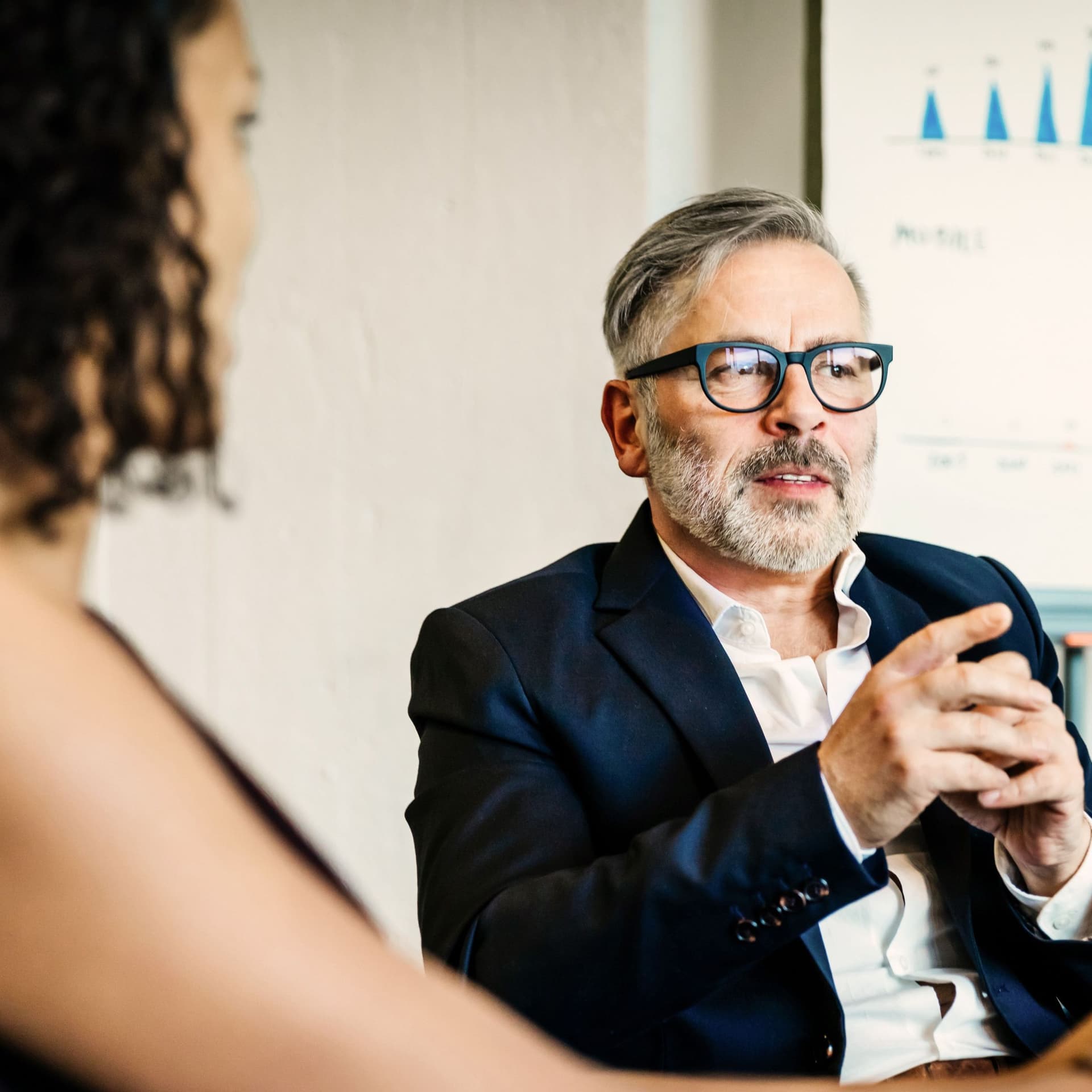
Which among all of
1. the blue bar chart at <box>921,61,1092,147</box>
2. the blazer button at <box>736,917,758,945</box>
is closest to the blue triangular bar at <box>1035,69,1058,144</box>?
the blue bar chart at <box>921,61,1092,147</box>

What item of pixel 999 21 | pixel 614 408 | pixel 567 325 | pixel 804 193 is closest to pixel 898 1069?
pixel 614 408

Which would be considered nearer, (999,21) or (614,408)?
(614,408)

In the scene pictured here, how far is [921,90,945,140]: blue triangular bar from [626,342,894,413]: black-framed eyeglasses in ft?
2.16

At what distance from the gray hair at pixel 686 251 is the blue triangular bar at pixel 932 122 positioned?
1.69ft

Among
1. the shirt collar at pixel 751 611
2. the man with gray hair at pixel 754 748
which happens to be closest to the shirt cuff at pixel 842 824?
the man with gray hair at pixel 754 748

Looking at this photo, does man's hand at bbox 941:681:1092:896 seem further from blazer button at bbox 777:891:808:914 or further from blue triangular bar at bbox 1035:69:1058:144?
blue triangular bar at bbox 1035:69:1058:144

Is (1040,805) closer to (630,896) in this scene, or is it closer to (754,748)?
(754,748)

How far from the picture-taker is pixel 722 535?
1521 millimetres

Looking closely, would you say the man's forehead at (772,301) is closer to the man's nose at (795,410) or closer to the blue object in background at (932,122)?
the man's nose at (795,410)

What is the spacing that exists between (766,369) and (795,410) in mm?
65

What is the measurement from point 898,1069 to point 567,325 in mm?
1191

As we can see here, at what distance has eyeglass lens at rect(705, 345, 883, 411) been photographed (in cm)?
152

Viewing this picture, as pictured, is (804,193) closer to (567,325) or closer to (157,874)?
(567,325)

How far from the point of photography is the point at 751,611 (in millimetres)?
1506
